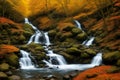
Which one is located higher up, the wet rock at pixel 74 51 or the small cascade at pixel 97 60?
the wet rock at pixel 74 51

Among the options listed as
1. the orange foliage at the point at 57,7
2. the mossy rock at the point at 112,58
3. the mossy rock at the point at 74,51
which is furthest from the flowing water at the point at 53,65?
the orange foliage at the point at 57,7

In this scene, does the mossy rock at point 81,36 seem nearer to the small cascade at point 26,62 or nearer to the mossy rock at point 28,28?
the mossy rock at point 28,28

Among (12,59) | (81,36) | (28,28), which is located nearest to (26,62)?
(12,59)

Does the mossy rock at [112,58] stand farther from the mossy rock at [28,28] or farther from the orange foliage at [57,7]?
the orange foliage at [57,7]

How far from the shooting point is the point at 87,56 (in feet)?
84.6

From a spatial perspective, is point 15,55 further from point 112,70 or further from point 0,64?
point 112,70

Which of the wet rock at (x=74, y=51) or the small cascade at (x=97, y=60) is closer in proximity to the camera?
the small cascade at (x=97, y=60)

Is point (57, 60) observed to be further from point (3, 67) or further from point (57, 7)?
point (57, 7)

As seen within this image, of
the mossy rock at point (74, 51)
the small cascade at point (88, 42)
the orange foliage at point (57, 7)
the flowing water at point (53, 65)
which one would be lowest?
the flowing water at point (53, 65)

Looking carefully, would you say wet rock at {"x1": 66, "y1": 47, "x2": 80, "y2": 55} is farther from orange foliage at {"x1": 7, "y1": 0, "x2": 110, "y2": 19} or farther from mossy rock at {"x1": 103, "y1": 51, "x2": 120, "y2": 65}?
orange foliage at {"x1": 7, "y1": 0, "x2": 110, "y2": 19}

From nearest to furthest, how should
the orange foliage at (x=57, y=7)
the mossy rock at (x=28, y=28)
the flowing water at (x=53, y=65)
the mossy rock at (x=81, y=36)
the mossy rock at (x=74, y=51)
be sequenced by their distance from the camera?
the flowing water at (x=53, y=65) → the mossy rock at (x=74, y=51) → the mossy rock at (x=81, y=36) → the mossy rock at (x=28, y=28) → the orange foliage at (x=57, y=7)

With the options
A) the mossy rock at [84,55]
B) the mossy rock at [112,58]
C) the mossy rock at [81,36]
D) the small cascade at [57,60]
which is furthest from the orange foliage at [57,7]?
the mossy rock at [112,58]

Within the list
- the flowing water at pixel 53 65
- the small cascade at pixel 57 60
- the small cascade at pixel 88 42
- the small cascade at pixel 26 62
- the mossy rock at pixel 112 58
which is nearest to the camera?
the mossy rock at pixel 112 58

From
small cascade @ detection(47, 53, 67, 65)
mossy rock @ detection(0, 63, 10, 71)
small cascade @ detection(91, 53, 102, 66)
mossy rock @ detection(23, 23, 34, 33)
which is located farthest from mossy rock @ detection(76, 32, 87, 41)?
mossy rock @ detection(0, 63, 10, 71)
